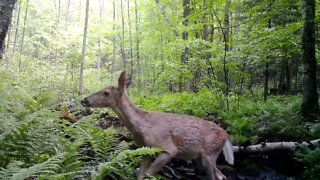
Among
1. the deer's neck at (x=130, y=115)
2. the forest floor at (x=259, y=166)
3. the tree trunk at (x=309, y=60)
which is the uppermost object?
the tree trunk at (x=309, y=60)

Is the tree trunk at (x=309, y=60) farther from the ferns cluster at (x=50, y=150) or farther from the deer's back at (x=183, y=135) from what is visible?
the ferns cluster at (x=50, y=150)

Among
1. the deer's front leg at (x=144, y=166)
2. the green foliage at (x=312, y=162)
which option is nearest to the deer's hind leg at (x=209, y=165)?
the deer's front leg at (x=144, y=166)

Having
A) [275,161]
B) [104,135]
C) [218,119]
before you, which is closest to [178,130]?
[104,135]

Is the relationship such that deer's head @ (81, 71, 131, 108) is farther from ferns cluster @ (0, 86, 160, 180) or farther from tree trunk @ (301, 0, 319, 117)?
tree trunk @ (301, 0, 319, 117)

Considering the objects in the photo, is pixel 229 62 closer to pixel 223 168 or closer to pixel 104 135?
pixel 223 168

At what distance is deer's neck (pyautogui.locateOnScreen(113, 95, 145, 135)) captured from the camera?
171 inches

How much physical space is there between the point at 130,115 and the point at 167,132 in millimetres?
574

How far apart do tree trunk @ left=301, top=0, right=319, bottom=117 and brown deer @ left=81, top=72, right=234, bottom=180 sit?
13.2 feet

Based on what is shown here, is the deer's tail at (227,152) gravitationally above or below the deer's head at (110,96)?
below

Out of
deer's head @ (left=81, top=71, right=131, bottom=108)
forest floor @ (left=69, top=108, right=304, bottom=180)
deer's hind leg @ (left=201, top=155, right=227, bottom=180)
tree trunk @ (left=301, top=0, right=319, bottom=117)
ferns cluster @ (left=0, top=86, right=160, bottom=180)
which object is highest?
tree trunk @ (left=301, top=0, right=319, bottom=117)

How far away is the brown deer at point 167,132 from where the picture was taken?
4266mm

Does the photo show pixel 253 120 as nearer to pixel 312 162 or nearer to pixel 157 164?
pixel 312 162

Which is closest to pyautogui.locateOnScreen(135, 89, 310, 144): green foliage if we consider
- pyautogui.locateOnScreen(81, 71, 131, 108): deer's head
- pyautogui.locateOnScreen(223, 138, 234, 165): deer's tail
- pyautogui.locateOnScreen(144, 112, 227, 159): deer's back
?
pyautogui.locateOnScreen(223, 138, 234, 165): deer's tail

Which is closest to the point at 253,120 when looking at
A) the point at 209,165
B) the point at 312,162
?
the point at 312,162
